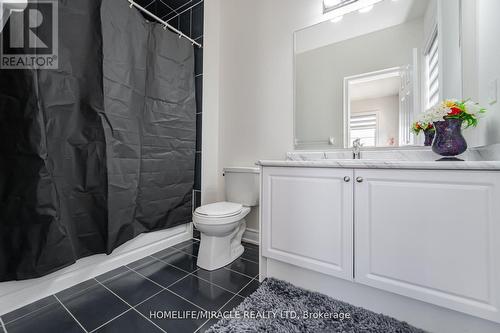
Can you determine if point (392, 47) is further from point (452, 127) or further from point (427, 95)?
point (452, 127)

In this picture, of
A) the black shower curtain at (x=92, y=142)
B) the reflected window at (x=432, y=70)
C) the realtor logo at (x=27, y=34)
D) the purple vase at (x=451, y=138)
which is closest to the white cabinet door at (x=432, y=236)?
the purple vase at (x=451, y=138)

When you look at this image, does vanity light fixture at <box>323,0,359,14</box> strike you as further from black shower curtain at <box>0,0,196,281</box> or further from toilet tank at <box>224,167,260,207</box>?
toilet tank at <box>224,167,260,207</box>

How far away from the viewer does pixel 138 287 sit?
4.16ft

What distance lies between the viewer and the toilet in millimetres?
1452

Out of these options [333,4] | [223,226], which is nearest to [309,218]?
[223,226]

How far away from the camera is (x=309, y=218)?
1.14 m

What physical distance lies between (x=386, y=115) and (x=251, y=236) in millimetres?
1494

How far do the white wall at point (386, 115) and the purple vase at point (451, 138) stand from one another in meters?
0.35

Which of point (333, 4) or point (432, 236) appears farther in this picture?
point (333, 4)

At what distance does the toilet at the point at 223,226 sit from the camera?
1452 millimetres

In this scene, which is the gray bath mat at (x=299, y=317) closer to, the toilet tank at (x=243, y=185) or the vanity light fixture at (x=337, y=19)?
the toilet tank at (x=243, y=185)

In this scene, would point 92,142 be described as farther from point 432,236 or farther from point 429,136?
point 429,136

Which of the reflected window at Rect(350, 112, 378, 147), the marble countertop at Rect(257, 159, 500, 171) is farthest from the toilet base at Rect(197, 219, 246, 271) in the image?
the reflected window at Rect(350, 112, 378, 147)

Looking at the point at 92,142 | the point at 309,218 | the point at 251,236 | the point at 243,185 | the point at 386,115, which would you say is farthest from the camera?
the point at 251,236
